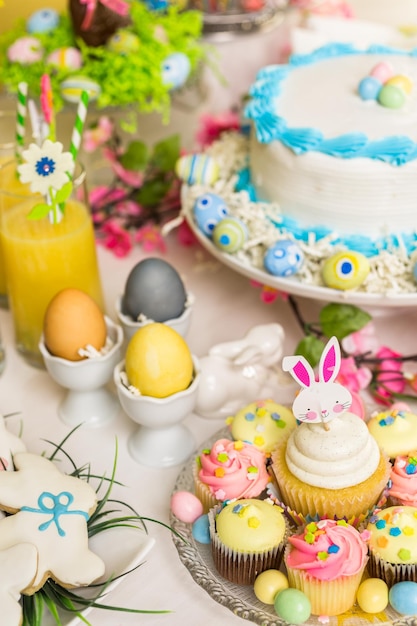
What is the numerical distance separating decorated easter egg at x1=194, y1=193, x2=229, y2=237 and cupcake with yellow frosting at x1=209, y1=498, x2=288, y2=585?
53cm

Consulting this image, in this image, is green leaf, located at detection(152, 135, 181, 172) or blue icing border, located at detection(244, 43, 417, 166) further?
green leaf, located at detection(152, 135, 181, 172)

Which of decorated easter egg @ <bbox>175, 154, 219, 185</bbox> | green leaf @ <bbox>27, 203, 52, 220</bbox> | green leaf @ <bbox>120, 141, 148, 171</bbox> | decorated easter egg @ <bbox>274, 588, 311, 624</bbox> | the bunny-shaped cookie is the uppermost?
green leaf @ <bbox>27, 203, 52, 220</bbox>

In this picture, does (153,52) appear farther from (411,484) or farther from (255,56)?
(411,484)

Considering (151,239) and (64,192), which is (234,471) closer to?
(64,192)

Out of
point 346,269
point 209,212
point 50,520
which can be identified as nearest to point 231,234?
point 209,212

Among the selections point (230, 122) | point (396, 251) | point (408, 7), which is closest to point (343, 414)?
point (396, 251)

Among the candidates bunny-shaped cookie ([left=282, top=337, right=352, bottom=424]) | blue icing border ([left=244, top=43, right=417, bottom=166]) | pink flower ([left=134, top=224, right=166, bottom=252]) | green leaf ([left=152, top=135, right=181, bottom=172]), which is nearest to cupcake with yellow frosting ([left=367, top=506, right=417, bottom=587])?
bunny-shaped cookie ([left=282, top=337, right=352, bottom=424])

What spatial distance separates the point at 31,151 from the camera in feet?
3.64

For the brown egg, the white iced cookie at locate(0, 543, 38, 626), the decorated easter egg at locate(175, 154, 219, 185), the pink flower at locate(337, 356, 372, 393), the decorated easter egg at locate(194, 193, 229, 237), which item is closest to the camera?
the white iced cookie at locate(0, 543, 38, 626)

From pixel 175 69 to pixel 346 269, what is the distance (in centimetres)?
58

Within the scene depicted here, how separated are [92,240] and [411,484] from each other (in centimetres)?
60

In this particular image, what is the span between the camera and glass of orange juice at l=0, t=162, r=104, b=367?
1210 mm

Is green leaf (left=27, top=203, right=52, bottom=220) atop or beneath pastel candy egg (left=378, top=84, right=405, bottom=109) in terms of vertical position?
beneath

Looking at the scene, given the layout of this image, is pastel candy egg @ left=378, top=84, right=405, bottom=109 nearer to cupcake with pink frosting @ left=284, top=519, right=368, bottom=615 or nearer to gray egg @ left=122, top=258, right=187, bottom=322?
gray egg @ left=122, top=258, right=187, bottom=322
